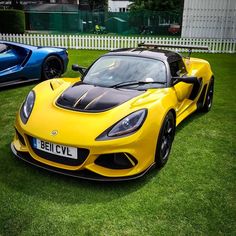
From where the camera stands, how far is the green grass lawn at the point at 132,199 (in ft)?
9.53

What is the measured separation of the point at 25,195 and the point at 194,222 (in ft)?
5.32

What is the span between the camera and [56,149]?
135 inches

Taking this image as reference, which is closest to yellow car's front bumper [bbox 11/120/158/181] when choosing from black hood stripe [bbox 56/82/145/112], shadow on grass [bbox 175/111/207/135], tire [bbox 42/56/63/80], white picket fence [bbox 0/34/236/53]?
black hood stripe [bbox 56/82/145/112]

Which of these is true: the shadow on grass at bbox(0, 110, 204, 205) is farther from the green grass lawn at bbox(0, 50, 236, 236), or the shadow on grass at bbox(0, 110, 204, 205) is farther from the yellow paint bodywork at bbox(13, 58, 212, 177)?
the yellow paint bodywork at bbox(13, 58, 212, 177)

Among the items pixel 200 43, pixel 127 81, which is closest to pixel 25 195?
pixel 127 81

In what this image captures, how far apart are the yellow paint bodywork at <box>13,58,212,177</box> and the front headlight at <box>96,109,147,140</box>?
4cm

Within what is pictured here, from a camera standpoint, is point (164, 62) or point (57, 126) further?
point (164, 62)

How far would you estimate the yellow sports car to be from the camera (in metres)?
3.38

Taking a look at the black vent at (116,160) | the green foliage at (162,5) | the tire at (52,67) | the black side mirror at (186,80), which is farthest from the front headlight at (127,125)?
the green foliage at (162,5)

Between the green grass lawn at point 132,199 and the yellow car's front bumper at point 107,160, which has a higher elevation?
the yellow car's front bumper at point 107,160

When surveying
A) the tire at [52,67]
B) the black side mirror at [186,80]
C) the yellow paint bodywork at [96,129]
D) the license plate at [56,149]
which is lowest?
the tire at [52,67]

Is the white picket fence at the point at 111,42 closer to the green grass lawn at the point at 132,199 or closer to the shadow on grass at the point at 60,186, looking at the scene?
the green grass lawn at the point at 132,199

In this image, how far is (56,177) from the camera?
12.0 feet

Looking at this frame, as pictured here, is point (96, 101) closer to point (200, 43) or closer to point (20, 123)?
point (20, 123)
